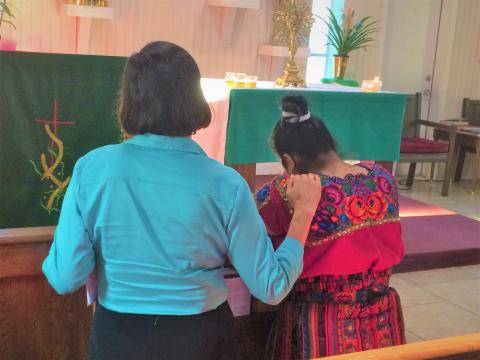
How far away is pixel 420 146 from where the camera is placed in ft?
21.4

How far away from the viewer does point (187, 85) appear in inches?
53.1

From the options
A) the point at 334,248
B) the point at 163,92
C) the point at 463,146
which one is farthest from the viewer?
the point at 463,146

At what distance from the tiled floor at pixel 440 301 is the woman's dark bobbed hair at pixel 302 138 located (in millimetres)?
1709

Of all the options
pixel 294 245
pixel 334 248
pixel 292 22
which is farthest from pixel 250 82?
pixel 294 245

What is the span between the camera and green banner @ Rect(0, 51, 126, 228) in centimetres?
262

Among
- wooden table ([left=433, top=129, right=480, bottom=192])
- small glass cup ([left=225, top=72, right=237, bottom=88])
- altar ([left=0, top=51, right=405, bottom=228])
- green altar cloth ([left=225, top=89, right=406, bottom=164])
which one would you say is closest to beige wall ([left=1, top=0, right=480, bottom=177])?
wooden table ([left=433, top=129, right=480, bottom=192])

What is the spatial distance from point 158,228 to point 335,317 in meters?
0.80

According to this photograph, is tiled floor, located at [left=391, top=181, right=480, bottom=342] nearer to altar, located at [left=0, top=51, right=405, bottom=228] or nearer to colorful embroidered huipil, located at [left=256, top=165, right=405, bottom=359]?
colorful embroidered huipil, located at [left=256, top=165, right=405, bottom=359]

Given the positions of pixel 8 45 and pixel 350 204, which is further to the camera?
pixel 8 45

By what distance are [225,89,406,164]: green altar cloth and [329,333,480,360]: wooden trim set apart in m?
2.12

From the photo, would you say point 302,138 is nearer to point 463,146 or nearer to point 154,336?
point 154,336

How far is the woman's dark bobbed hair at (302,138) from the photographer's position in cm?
197

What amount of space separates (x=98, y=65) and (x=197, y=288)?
1.54 meters

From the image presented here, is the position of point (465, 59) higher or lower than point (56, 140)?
higher
